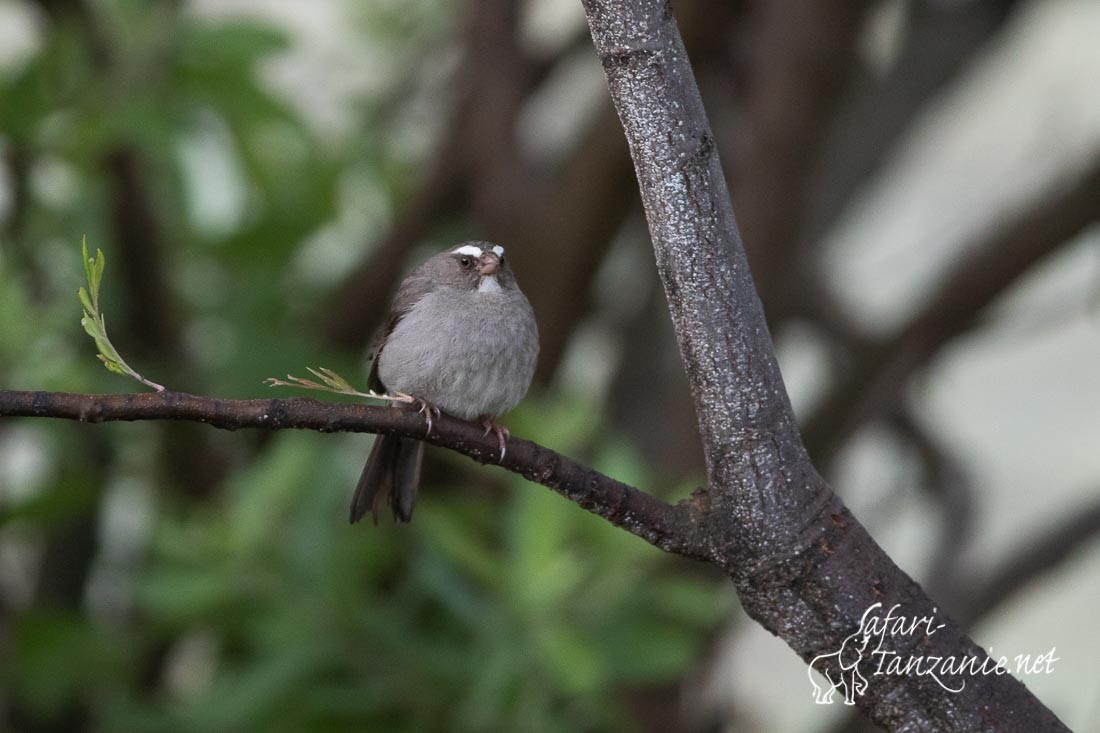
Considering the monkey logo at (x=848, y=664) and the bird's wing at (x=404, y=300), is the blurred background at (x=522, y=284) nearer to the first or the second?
the bird's wing at (x=404, y=300)

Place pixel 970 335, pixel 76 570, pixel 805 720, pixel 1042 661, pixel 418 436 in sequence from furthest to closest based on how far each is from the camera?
pixel 805 720 < pixel 76 570 < pixel 970 335 < pixel 1042 661 < pixel 418 436

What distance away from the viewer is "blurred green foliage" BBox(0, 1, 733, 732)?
357cm

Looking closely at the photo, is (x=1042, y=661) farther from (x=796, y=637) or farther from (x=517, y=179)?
(x=517, y=179)

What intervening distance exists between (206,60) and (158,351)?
126cm

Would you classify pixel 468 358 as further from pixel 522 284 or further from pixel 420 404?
pixel 522 284

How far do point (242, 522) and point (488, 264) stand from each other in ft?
3.89

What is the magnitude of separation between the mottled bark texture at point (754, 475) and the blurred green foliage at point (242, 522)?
1.59 m

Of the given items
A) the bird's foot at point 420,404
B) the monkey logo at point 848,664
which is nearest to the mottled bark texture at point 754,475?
the monkey logo at point 848,664

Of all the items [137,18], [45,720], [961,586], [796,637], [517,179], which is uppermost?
[517,179]

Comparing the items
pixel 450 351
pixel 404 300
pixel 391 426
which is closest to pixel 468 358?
pixel 450 351

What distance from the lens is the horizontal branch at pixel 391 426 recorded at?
4.92 feet

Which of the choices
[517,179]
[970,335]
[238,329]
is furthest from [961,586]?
[238,329]

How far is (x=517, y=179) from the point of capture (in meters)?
4.60

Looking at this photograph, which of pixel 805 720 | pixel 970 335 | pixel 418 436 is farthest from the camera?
pixel 805 720
